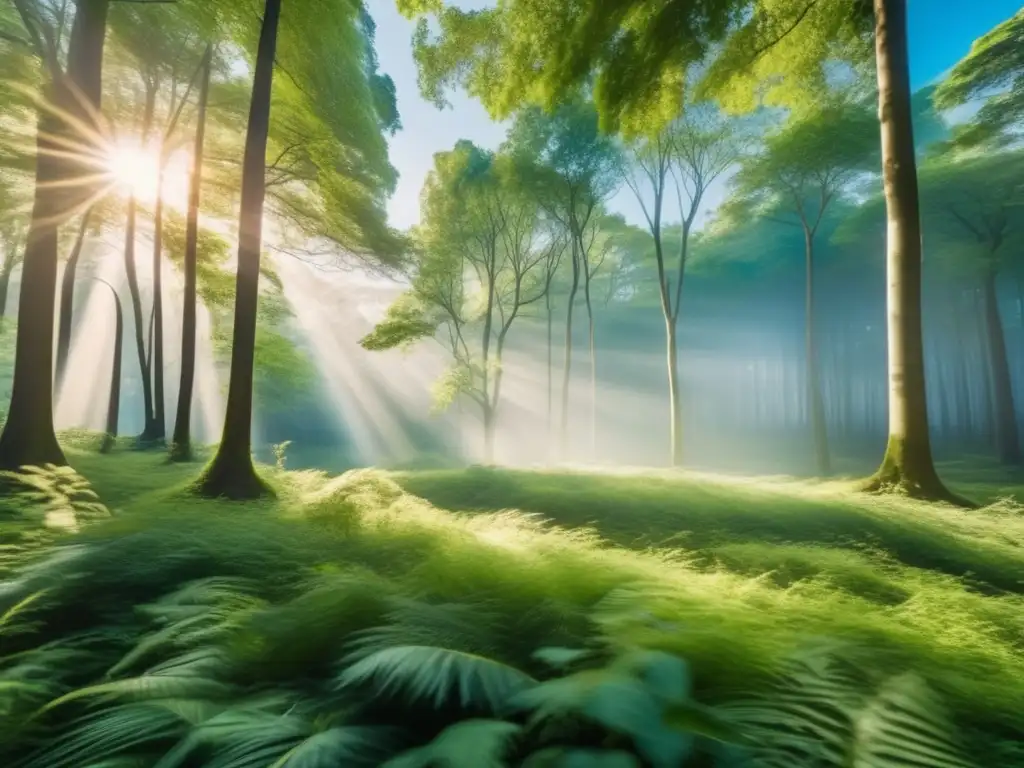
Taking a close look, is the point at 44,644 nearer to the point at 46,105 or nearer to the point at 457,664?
the point at 457,664

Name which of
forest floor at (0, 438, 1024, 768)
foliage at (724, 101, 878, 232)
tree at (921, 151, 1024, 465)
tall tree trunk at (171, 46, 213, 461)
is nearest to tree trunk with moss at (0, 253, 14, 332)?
tall tree trunk at (171, 46, 213, 461)

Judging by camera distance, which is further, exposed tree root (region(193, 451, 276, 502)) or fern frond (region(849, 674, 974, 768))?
exposed tree root (region(193, 451, 276, 502))

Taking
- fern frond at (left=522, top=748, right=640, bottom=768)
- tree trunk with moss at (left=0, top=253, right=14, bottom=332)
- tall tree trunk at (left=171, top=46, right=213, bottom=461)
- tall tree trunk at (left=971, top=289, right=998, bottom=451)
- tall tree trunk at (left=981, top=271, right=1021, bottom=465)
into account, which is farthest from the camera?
tall tree trunk at (left=971, top=289, right=998, bottom=451)

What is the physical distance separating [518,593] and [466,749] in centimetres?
112

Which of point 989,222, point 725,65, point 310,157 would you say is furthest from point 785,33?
point 989,222

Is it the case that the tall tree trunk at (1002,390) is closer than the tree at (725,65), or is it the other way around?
the tree at (725,65)

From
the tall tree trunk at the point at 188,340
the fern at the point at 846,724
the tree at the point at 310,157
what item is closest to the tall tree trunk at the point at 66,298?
the tall tree trunk at the point at 188,340

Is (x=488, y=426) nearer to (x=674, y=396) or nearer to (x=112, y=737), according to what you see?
(x=674, y=396)

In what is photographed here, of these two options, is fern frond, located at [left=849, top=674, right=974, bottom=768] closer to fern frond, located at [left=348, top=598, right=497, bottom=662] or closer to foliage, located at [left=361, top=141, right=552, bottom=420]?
fern frond, located at [left=348, top=598, right=497, bottom=662]

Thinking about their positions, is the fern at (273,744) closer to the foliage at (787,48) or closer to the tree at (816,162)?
the foliage at (787,48)

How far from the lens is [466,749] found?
1014 millimetres

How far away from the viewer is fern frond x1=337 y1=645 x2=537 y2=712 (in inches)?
48.9

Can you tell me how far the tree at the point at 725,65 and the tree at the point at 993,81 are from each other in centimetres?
826

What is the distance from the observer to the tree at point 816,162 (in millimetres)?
16125
